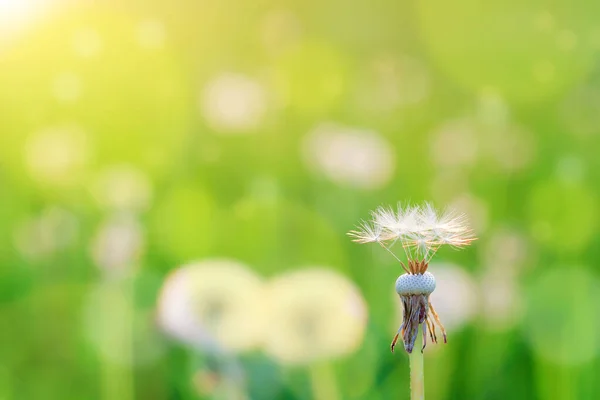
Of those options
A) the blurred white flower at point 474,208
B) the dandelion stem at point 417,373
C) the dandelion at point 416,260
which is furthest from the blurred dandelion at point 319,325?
the dandelion stem at point 417,373

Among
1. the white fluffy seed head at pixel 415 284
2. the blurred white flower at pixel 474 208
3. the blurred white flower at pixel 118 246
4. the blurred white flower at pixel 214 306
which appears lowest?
the white fluffy seed head at pixel 415 284

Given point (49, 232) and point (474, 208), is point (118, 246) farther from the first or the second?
point (474, 208)

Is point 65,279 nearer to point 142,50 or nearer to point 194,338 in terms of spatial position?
point 194,338

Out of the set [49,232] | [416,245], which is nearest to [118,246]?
[49,232]

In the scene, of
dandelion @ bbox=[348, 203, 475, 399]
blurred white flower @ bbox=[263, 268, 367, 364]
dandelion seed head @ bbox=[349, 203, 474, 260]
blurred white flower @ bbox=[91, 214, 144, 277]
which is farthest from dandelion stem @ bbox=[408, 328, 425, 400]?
blurred white flower @ bbox=[91, 214, 144, 277]

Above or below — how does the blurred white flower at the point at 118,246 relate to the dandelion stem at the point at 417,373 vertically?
above

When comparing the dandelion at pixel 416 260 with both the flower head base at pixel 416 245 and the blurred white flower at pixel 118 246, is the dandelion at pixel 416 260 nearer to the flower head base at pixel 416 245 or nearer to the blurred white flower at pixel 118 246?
the flower head base at pixel 416 245

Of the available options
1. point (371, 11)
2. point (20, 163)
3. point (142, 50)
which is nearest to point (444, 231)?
point (371, 11)
